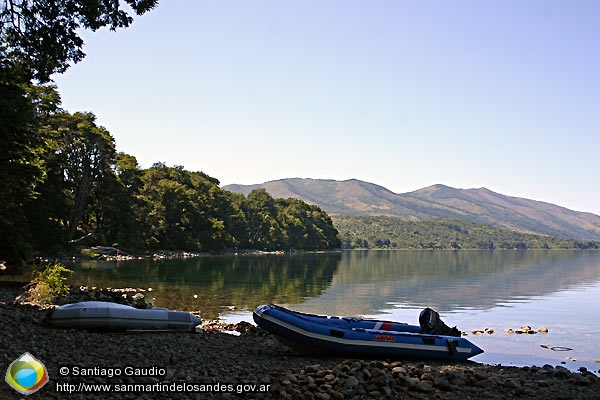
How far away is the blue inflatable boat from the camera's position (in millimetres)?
14984

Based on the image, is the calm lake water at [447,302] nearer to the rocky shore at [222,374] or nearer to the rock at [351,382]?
the rocky shore at [222,374]

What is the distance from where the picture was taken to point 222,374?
36.0 feet

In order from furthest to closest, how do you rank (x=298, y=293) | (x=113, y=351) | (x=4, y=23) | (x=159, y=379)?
(x=298, y=293) < (x=4, y=23) < (x=113, y=351) < (x=159, y=379)

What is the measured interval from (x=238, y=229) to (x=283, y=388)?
124 meters

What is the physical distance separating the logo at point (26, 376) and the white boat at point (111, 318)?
6332 millimetres

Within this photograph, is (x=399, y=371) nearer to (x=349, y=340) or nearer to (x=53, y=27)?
(x=349, y=340)

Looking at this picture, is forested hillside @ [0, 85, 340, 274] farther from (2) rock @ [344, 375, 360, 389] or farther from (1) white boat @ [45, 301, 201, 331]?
(2) rock @ [344, 375, 360, 389]

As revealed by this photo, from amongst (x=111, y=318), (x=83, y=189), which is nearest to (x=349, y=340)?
(x=111, y=318)

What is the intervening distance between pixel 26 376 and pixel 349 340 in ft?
28.8

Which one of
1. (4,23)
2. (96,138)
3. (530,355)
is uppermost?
(96,138)

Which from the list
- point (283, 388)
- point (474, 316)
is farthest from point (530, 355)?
point (283, 388)

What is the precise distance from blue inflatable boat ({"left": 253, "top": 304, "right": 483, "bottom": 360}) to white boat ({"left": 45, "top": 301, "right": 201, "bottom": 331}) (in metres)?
3.56

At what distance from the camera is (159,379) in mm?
9891

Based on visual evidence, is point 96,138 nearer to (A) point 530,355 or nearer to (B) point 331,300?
(B) point 331,300
